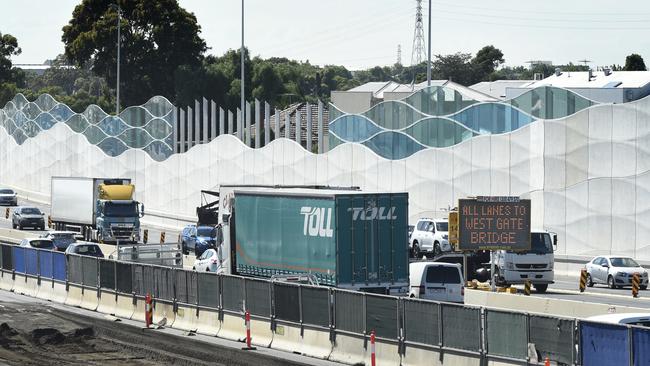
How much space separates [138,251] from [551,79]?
86.5 meters

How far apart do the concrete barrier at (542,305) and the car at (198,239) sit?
80.2 ft

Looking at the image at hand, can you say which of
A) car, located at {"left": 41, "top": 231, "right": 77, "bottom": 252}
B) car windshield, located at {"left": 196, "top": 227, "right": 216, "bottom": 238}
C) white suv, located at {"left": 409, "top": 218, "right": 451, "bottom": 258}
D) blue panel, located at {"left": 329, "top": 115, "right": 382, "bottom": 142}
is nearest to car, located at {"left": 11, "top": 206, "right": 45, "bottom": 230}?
blue panel, located at {"left": 329, "top": 115, "right": 382, "bottom": 142}

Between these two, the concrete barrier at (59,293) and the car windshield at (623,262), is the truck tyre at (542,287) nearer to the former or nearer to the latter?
the car windshield at (623,262)

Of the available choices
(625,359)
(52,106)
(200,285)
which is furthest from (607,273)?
(52,106)

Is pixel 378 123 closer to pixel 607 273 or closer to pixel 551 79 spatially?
pixel 607 273

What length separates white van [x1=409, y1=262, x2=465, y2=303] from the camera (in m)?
37.5

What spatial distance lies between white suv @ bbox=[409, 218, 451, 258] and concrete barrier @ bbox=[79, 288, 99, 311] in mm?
19705

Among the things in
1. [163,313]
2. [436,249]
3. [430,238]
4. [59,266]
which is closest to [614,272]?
[436,249]

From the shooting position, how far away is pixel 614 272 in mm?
51938

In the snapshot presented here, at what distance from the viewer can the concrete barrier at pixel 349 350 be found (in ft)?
94.6

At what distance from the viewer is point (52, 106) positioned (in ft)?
384

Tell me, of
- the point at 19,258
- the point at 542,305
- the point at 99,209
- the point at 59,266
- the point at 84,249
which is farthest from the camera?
the point at 99,209

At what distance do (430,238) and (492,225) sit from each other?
10917 millimetres

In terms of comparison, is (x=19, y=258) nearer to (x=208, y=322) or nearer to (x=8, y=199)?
(x=208, y=322)
